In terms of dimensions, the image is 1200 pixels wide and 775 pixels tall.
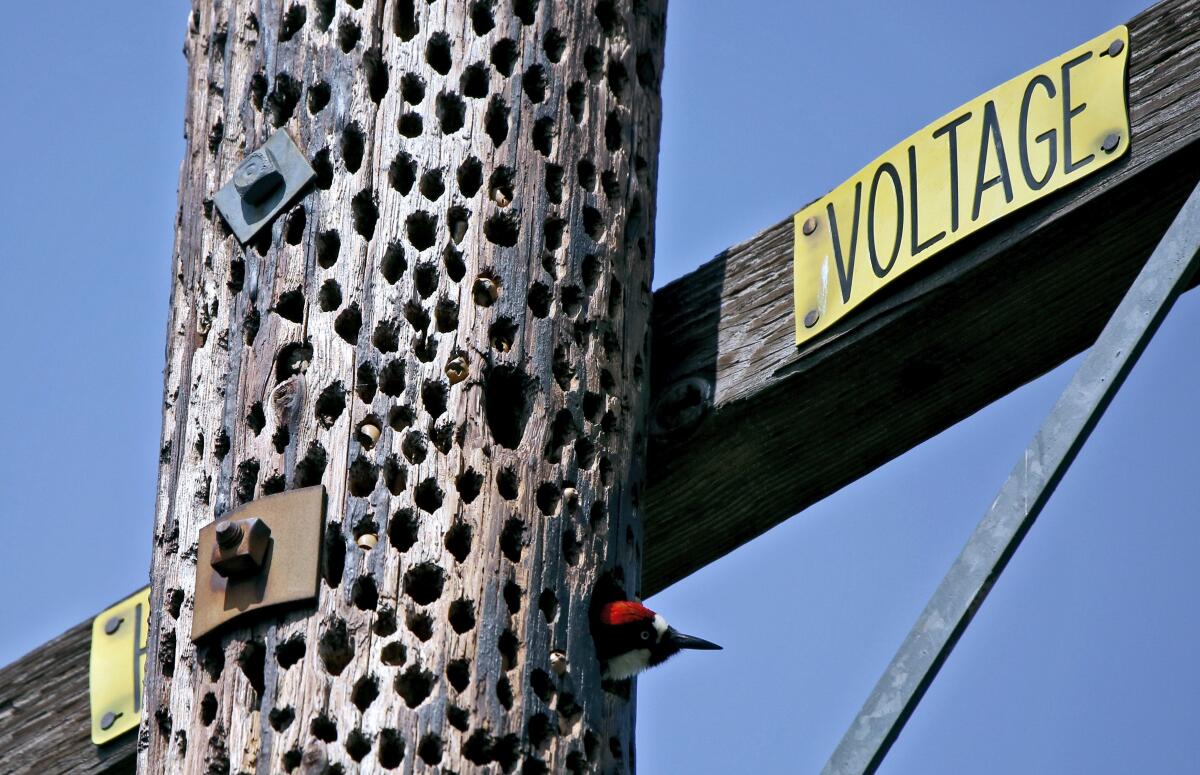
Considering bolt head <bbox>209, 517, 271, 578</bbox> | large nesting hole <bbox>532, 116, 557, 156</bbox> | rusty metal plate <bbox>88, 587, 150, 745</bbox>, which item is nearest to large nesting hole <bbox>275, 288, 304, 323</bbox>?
bolt head <bbox>209, 517, 271, 578</bbox>

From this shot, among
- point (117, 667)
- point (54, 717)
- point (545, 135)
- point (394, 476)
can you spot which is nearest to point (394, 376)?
point (394, 476)

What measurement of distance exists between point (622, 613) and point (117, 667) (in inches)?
53.2

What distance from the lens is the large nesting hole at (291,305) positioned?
3006 millimetres

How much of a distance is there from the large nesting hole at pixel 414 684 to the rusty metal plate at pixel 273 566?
19 cm

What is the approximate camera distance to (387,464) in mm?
2863

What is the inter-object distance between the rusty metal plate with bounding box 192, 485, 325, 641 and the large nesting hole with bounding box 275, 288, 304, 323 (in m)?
0.30

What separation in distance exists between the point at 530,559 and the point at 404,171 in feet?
2.19

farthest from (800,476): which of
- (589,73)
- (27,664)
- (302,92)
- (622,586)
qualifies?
(27,664)

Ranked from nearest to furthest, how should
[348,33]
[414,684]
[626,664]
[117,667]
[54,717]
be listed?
[414,684] → [626,664] → [348,33] → [117,667] → [54,717]

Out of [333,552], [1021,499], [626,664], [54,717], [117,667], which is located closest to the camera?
[1021,499]

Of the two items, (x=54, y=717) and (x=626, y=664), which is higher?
(x=54, y=717)

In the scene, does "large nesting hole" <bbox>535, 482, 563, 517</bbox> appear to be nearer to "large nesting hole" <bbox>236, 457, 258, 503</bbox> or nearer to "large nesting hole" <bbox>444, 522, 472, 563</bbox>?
"large nesting hole" <bbox>444, 522, 472, 563</bbox>

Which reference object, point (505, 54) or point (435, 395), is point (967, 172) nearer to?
point (505, 54)

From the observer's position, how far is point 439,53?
10.3 feet
